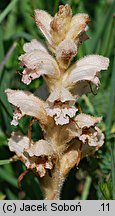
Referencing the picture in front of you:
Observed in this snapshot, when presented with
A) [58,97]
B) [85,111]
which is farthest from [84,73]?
[85,111]

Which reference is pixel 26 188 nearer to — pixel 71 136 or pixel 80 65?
pixel 71 136

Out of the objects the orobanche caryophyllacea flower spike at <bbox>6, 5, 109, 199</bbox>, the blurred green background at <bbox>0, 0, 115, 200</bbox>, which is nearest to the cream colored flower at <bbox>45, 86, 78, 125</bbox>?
Result: the orobanche caryophyllacea flower spike at <bbox>6, 5, 109, 199</bbox>

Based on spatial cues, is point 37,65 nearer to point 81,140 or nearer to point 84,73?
point 84,73

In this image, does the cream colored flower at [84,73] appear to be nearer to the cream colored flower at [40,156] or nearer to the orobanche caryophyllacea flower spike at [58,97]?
the orobanche caryophyllacea flower spike at [58,97]

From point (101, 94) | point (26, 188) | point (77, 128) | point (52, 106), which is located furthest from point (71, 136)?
point (101, 94)

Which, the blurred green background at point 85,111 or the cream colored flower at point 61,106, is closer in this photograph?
the cream colored flower at point 61,106

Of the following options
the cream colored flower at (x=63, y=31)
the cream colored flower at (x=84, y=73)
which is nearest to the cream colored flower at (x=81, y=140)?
the cream colored flower at (x=84, y=73)

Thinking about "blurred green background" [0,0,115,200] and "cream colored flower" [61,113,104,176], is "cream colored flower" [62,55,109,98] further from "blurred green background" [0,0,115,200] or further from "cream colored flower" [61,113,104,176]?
→ "blurred green background" [0,0,115,200]

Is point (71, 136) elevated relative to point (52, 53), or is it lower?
lower
